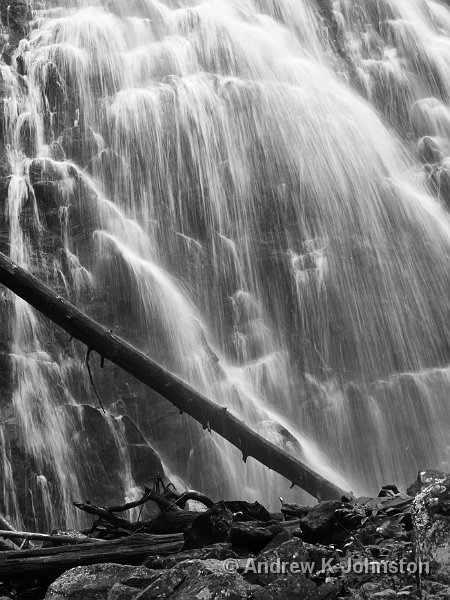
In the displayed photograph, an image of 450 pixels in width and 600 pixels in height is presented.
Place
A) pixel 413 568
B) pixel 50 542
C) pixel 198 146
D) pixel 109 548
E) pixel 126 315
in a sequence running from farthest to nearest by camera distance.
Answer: pixel 198 146
pixel 126 315
pixel 50 542
pixel 109 548
pixel 413 568

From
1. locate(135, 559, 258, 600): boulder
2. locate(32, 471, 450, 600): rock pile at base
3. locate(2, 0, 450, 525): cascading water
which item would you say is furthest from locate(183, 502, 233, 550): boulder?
locate(2, 0, 450, 525): cascading water

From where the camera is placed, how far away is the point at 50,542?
16.6 feet

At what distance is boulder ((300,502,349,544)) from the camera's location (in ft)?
13.2

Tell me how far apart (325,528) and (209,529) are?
726mm

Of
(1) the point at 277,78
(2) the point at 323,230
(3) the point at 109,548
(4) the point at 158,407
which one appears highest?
(1) the point at 277,78

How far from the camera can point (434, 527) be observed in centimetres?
302

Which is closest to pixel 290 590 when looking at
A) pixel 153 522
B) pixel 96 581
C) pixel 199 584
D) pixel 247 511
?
pixel 199 584

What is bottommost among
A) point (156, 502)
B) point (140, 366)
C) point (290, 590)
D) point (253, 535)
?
point (290, 590)

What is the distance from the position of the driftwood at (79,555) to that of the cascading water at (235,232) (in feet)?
22.7

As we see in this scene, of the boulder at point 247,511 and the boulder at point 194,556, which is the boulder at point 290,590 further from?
the boulder at point 247,511

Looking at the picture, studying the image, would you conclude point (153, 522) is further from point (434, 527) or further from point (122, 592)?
point (434, 527)

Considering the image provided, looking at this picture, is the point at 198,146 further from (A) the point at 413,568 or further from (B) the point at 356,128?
(A) the point at 413,568

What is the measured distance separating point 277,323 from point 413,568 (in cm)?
1260

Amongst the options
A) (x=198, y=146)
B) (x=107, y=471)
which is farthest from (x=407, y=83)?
(x=107, y=471)
